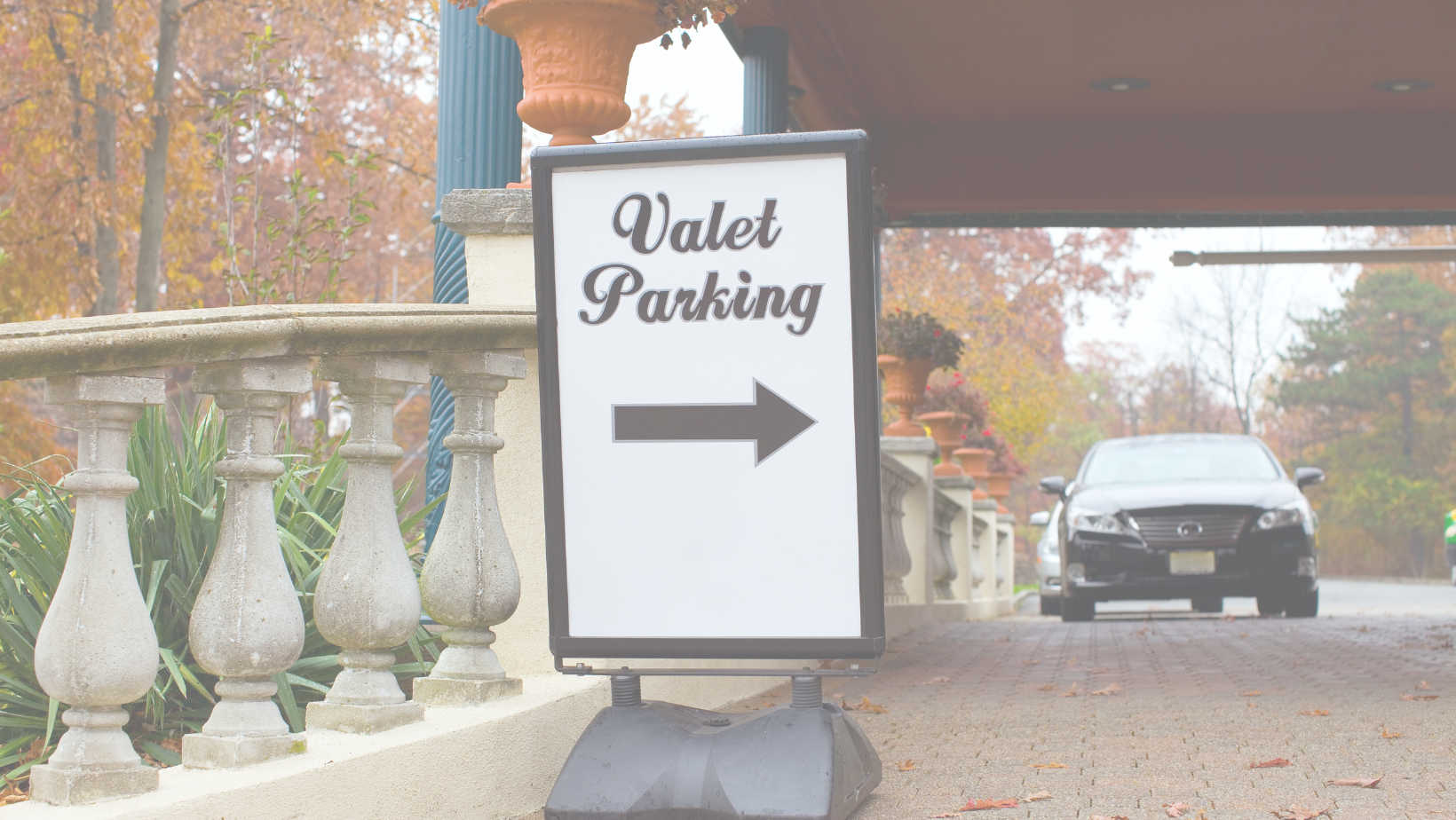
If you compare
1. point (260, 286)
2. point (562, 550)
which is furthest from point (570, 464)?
point (260, 286)

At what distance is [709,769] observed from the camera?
2.63 metres

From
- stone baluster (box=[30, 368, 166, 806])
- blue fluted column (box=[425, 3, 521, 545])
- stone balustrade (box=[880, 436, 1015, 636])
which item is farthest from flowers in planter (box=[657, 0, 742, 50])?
stone balustrade (box=[880, 436, 1015, 636])

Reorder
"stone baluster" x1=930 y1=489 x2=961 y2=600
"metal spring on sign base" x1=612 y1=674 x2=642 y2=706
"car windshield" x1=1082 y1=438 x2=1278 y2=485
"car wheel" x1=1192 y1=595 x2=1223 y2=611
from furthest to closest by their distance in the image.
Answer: "car wheel" x1=1192 y1=595 x2=1223 y2=611
"stone baluster" x1=930 y1=489 x2=961 y2=600
"car windshield" x1=1082 y1=438 x2=1278 y2=485
"metal spring on sign base" x1=612 y1=674 x2=642 y2=706

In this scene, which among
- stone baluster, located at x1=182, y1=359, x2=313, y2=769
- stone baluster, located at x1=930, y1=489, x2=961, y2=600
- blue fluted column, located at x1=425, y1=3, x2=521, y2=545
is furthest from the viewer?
stone baluster, located at x1=930, y1=489, x2=961, y2=600

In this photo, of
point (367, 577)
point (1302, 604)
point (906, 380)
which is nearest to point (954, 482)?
point (906, 380)

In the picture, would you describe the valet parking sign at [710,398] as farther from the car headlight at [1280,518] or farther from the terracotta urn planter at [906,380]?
the terracotta urn planter at [906,380]

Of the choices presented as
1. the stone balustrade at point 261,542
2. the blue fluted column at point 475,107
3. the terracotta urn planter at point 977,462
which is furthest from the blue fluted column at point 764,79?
the terracotta urn planter at point 977,462

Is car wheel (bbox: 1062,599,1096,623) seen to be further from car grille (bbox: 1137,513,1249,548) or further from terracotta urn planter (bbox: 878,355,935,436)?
terracotta urn planter (bbox: 878,355,935,436)

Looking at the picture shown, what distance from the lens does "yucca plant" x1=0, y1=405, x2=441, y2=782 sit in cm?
300

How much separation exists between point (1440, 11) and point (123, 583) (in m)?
8.49

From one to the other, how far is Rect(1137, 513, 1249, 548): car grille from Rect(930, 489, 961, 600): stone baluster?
1.97m

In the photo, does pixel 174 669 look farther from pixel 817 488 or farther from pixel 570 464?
pixel 817 488

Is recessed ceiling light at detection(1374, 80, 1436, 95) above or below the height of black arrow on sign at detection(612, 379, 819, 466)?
above

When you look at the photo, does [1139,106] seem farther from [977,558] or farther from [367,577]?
[367,577]
